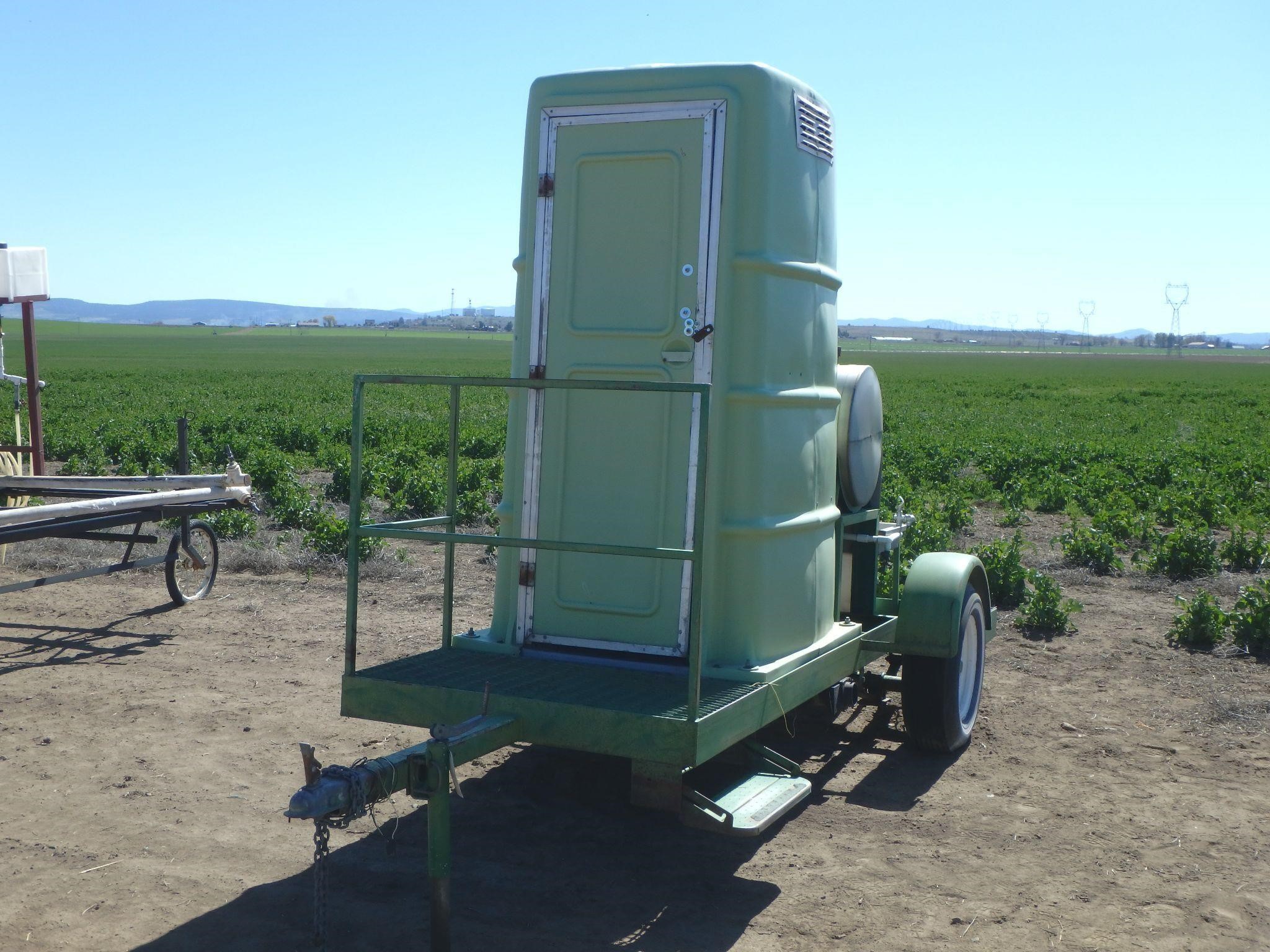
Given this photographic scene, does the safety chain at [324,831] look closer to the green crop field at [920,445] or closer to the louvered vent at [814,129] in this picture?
the louvered vent at [814,129]

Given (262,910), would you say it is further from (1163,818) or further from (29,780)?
(1163,818)

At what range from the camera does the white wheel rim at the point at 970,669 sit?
6.59 m

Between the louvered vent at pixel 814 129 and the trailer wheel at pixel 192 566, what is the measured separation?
603 cm

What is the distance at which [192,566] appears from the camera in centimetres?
938

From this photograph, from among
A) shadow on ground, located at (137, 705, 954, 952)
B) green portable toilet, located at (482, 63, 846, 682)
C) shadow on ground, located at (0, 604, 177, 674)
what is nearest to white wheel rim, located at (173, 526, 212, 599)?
shadow on ground, located at (0, 604, 177, 674)

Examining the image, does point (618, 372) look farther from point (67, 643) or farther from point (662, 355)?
point (67, 643)

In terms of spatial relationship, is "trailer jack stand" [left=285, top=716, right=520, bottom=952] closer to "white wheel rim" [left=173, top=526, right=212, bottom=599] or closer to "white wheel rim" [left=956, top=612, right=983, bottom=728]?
"white wheel rim" [left=956, top=612, right=983, bottom=728]

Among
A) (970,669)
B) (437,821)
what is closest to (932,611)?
(970,669)

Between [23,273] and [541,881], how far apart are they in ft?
25.2

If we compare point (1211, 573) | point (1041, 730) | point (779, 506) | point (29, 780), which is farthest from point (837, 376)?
point (1211, 573)

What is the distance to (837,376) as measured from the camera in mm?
6031

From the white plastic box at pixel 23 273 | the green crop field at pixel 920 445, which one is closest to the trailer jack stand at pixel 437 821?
the green crop field at pixel 920 445

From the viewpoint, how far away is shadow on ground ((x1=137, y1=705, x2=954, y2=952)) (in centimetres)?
412

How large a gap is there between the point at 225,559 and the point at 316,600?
73.2 inches
